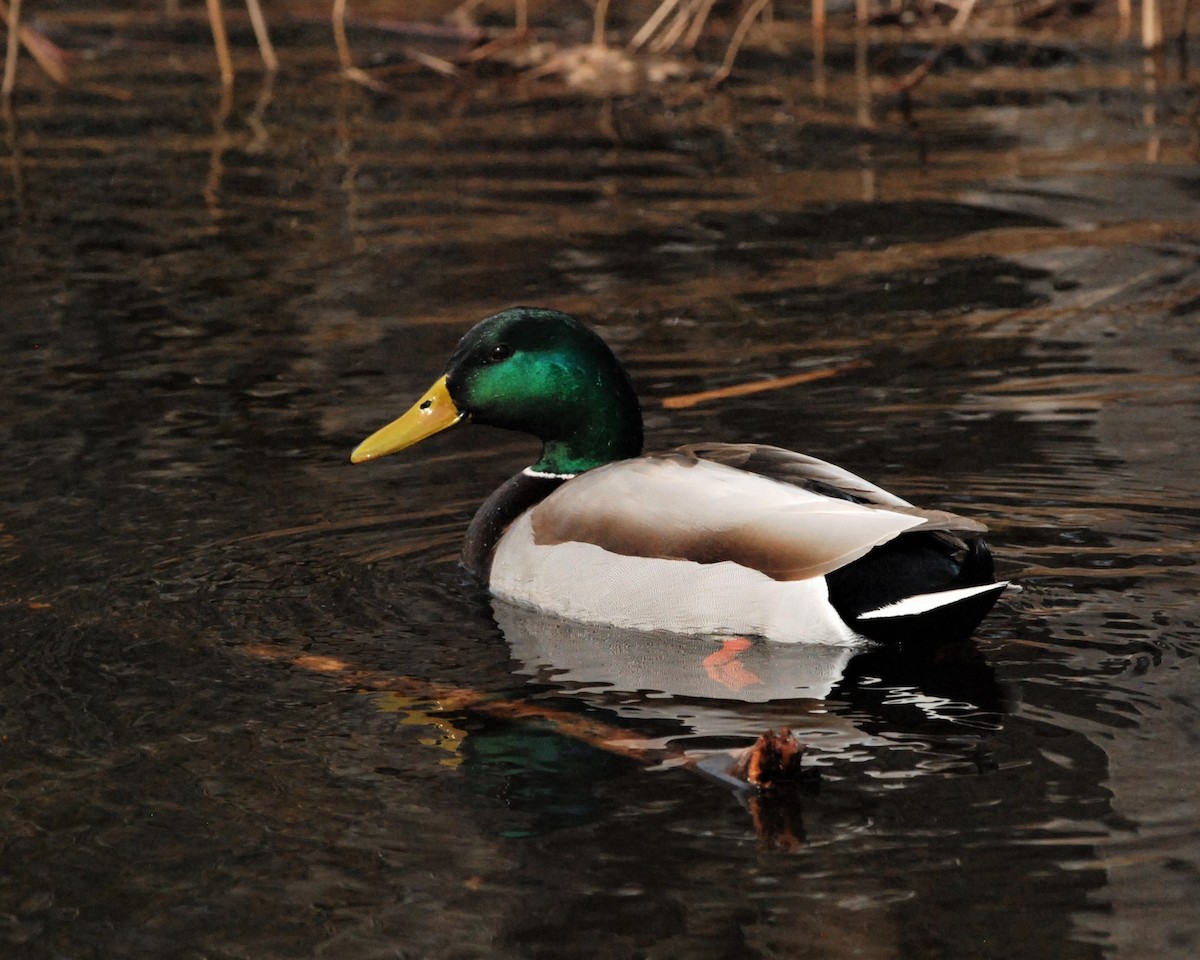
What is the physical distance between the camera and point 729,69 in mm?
15828

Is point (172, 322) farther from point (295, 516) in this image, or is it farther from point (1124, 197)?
point (1124, 197)

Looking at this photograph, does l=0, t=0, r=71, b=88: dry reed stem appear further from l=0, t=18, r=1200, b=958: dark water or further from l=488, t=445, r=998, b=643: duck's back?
l=488, t=445, r=998, b=643: duck's back

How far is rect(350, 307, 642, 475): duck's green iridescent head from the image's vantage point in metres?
6.73

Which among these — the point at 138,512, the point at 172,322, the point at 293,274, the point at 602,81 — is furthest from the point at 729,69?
the point at 138,512

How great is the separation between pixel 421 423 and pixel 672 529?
1.28 metres

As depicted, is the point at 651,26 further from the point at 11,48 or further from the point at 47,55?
the point at 47,55

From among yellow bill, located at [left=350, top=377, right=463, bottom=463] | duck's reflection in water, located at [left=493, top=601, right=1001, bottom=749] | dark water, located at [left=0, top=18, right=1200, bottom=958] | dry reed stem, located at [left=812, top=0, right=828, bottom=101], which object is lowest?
duck's reflection in water, located at [left=493, top=601, right=1001, bottom=749]

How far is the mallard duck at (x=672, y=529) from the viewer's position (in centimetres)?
554

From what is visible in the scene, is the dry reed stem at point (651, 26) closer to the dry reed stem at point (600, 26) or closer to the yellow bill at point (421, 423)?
the dry reed stem at point (600, 26)

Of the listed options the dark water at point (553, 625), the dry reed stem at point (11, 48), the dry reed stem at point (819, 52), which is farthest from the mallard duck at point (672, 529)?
the dry reed stem at point (819, 52)

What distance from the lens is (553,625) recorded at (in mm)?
6145

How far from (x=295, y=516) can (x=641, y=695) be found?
2.00m

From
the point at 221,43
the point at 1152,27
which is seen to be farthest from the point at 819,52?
the point at 221,43

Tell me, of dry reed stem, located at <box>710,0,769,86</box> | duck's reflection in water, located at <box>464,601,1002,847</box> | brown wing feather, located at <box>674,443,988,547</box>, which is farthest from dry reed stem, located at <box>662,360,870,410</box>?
dry reed stem, located at <box>710,0,769,86</box>
